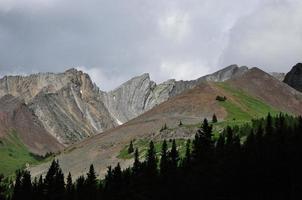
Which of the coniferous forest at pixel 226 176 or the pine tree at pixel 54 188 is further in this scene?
the pine tree at pixel 54 188

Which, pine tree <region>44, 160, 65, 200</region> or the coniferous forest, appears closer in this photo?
the coniferous forest

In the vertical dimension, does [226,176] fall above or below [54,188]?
below

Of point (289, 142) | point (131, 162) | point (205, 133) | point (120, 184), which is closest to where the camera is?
point (289, 142)

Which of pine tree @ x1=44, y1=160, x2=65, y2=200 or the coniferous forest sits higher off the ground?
pine tree @ x1=44, y1=160, x2=65, y2=200

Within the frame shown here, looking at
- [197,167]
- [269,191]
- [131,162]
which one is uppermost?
[131,162]

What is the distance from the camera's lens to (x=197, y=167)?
94.8 metres

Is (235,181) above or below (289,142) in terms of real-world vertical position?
below

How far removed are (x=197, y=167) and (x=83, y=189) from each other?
3505cm

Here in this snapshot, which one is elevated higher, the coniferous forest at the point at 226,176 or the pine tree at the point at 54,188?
the pine tree at the point at 54,188

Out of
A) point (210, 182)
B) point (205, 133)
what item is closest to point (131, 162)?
point (205, 133)

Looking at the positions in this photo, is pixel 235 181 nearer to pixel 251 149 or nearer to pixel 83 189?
pixel 251 149

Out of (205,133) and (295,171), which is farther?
(205,133)

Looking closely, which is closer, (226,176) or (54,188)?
(226,176)

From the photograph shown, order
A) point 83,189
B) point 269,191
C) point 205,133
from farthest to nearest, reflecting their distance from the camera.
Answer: point 83,189 < point 205,133 < point 269,191
